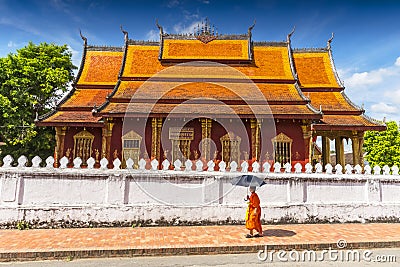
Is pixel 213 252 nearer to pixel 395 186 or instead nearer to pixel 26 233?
pixel 26 233

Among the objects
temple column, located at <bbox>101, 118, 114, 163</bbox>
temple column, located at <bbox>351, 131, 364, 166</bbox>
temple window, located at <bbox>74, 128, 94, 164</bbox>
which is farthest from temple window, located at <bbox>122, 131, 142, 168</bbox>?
temple column, located at <bbox>351, 131, 364, 166</bbox>

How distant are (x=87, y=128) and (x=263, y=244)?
973 cm

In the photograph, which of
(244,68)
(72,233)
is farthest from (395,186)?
(244,68)

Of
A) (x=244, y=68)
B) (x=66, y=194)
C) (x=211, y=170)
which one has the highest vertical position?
(x=244, y=68)

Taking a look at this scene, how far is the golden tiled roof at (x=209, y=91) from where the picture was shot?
12896mm

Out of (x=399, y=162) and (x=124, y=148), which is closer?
(x=124, y=148)

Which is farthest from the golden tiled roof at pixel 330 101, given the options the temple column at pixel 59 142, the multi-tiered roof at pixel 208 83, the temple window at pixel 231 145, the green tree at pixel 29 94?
the green tree at pixel 29 94

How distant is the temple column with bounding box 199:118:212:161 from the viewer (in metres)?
12.5

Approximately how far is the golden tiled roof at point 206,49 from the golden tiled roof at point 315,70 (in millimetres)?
3117

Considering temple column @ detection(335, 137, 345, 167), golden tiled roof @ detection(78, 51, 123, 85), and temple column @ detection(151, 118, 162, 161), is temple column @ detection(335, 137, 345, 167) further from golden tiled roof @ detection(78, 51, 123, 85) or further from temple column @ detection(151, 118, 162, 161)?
golden tiled roof @ detection(78, 51, 123, 85)

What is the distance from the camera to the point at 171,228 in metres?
7.09

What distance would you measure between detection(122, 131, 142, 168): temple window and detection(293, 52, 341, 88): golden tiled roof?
348 inches

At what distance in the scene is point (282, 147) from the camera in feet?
41.8

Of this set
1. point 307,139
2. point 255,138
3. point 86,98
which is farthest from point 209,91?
point 86,98
